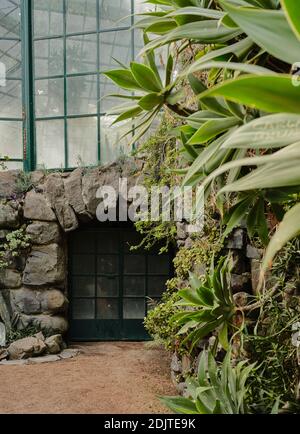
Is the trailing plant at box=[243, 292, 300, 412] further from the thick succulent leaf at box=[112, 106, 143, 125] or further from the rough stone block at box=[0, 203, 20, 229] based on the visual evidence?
the rough stone block at box=[0, 203, 20, 229]

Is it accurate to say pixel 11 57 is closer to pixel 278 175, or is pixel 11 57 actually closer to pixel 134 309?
pixel 134 309

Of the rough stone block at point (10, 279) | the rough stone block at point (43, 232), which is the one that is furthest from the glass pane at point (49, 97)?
the rough stone block at point (10, 279)

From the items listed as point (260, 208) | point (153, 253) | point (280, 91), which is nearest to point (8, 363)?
point (153, 253)

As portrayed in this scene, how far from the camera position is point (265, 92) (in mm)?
695

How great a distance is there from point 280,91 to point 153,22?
913mm

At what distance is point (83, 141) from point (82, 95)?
0.62 m

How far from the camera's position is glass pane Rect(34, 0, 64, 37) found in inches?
235

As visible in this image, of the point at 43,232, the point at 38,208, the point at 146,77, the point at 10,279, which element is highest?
the point at 146,77

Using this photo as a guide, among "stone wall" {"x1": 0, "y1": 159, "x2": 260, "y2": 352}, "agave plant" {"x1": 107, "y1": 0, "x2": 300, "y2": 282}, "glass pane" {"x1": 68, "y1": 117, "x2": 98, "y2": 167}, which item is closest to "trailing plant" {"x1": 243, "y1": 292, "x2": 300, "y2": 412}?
"agave plant" {"x1": 107, "y1": 0, "x2": 300, "y2": 282}

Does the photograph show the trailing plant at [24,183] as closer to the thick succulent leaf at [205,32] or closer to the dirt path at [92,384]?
the dirt path at [92,384]

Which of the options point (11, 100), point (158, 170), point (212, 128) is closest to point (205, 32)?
point (212, 128)

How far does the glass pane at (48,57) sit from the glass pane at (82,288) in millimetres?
2873

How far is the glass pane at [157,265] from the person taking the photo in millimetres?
6312
